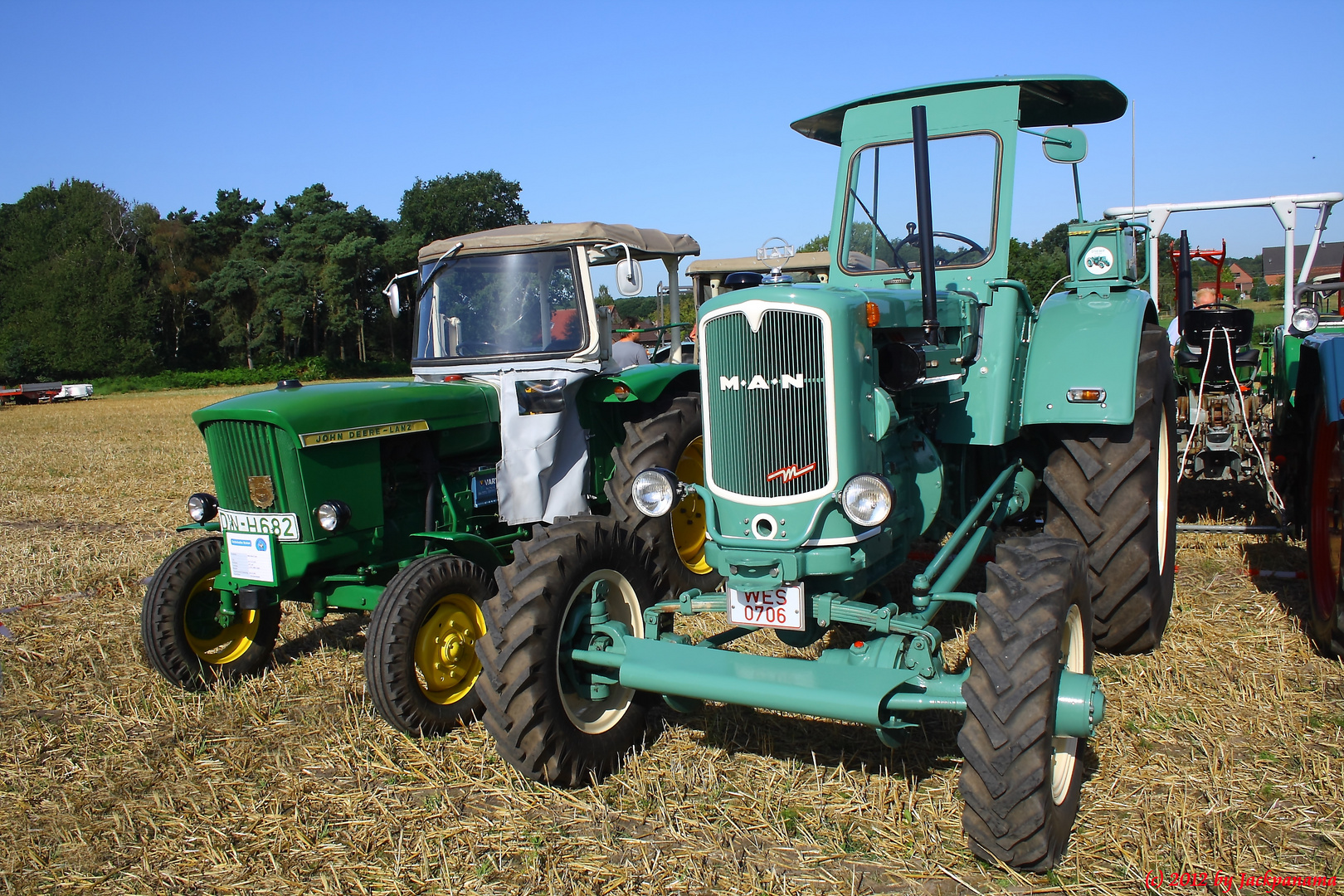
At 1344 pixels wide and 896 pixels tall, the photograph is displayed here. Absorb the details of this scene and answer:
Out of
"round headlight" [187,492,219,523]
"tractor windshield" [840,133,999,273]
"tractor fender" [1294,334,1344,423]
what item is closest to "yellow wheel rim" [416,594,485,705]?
"round headlight" [187,492,219,523]

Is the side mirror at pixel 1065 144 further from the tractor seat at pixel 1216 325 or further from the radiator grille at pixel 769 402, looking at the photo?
the tractor seat at pixel 1216 325

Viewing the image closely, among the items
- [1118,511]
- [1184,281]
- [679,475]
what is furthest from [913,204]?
[1184,281]

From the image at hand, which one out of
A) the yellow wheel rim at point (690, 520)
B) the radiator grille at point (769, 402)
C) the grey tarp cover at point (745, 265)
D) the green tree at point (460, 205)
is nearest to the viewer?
the radiator grille at point (769, 402)

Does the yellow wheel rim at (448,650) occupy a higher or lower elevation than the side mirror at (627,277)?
lower

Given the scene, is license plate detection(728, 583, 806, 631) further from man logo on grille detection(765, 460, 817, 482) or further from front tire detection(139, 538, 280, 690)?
front tire detection(139, 538, 280, 690)

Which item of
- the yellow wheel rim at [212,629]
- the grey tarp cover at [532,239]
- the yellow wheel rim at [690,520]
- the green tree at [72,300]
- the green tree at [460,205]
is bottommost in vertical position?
the yellow wheel rim at [212,629]

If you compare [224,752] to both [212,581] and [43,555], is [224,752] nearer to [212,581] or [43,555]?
[212,581]

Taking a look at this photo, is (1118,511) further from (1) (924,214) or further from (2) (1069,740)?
(1) (924,214)

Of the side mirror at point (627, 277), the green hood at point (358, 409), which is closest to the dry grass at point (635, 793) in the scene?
the green hood at point (358, 409)

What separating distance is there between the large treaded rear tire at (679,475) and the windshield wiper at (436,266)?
1.44 metres

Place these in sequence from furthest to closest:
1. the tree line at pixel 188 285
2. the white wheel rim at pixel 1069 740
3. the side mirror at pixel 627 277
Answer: the tree line at pixel 188 285 < the side mirror at pixel 627 277 < the white wheel rim at pixel 1069 740

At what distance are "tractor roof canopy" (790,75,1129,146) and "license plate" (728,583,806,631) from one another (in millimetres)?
2565

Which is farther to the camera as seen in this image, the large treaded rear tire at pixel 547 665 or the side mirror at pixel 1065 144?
the side mirror at pixel 1065 144

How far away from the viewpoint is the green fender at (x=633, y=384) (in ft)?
17.4
